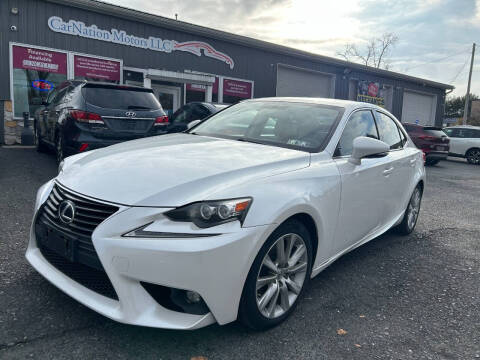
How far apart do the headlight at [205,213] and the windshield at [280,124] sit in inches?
46.0

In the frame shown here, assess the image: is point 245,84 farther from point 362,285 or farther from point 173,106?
point 362,285

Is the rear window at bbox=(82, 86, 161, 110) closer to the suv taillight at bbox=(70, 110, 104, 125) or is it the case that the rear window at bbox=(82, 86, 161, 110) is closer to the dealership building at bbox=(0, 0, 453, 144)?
the suv taillight at bbox=(70, 110, 104, 125)

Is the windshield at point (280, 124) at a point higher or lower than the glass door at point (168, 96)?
lower

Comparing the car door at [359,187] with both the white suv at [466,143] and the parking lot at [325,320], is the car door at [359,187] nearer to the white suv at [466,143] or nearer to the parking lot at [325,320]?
the parking lot at [325,320]

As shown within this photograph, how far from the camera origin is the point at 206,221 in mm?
2160

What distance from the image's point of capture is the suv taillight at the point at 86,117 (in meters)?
6.16

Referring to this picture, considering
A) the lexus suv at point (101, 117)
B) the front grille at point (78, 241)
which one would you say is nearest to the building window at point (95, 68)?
the lexus suv at point (101, 117)

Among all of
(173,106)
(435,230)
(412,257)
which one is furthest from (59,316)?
(173,106)

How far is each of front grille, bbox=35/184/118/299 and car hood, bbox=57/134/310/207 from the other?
0.07m

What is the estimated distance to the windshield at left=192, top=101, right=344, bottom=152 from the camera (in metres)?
3.30

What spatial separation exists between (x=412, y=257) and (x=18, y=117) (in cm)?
1095

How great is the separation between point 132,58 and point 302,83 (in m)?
8.34

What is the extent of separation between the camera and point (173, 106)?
14.9m

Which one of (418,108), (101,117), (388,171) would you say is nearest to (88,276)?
(388,171)
